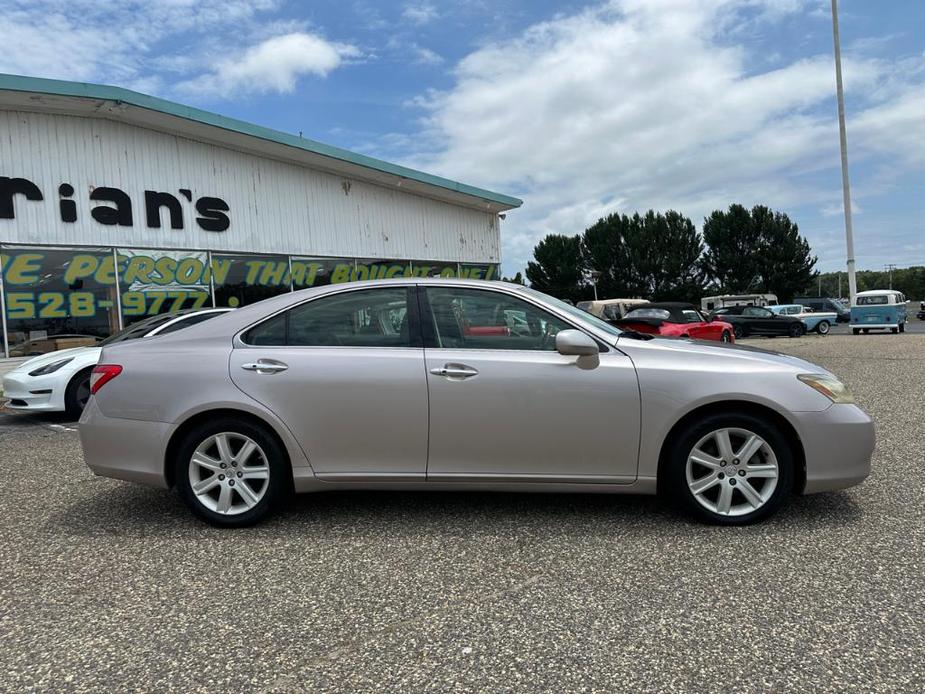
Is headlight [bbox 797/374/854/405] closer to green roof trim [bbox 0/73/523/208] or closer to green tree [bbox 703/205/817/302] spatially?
green roof trim [bbox 0/73/523/208]

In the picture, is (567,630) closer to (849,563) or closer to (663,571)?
(663,571)

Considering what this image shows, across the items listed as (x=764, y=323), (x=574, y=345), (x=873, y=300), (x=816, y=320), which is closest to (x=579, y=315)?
(x=574, y=345)

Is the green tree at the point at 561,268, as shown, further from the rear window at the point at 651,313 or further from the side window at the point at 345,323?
the side window at the point at 345,323

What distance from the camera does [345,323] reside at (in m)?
3.90

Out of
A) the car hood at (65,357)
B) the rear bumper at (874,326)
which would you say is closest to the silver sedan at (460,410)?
the car hood at (65,357)

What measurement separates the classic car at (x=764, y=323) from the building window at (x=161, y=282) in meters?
21.8

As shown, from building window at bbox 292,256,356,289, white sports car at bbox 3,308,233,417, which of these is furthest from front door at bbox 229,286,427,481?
building window at bbox 292,256,356,289

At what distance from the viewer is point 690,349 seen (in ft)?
12.3

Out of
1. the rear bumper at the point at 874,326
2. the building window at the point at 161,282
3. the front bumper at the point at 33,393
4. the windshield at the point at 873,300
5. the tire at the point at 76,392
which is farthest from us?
the windshield at the point at 873,300

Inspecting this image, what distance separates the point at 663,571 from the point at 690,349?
50.0 inches

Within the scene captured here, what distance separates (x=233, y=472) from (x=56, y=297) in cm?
1054

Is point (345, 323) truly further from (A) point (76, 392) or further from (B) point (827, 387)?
(A) point (76, 392)

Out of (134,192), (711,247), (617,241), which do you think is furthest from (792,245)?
(134,192)

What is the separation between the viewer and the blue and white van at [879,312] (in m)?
27.7
